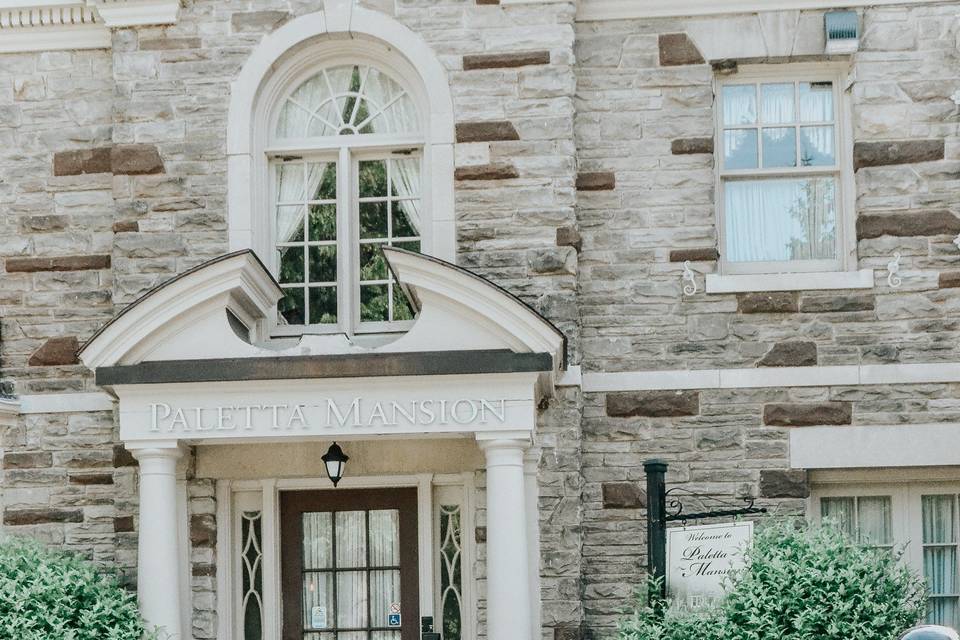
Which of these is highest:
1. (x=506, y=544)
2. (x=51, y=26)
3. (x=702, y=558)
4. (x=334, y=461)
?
(x=51, y=26)

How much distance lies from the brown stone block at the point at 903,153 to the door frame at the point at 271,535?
3.80 m

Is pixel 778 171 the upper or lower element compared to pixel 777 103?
lower

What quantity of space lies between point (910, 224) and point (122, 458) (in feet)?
19.8

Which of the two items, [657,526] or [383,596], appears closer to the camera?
[657,526]

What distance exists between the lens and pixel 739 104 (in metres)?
12.8

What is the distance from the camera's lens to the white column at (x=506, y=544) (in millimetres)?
10766

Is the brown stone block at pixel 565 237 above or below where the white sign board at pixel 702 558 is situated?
above

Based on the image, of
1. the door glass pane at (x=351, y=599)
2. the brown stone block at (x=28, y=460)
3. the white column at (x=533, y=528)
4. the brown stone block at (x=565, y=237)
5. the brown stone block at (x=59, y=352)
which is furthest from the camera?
the brown stone block at (x=59, y=352)

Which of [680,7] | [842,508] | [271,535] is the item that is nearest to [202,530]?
[271,535]

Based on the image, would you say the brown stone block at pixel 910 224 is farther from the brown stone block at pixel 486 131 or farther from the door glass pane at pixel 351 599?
the door glass pane at pixel 351 599

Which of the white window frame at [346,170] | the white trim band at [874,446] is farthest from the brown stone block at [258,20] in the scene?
the white trim band at [874,446]

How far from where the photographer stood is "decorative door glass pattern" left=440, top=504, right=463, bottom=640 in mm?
12180

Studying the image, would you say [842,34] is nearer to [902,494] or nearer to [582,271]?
[582,271]

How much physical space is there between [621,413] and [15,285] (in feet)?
15.5
